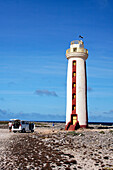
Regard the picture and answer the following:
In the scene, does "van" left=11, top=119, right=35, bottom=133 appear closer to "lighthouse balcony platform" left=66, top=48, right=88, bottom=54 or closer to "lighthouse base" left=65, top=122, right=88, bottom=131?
"lighthouse base" left=65, top=122, right=88, bottom=131

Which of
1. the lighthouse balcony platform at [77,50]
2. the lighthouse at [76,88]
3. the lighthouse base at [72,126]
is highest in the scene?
the lighthouse balcony platform at [77,50]

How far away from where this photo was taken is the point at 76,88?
140ft

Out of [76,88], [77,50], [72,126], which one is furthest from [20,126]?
[77,50]

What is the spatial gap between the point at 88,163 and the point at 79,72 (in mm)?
31278

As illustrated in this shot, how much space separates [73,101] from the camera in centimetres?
4244

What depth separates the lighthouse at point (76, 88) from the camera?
4216cm

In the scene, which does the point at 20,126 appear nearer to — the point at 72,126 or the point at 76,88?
the point at 72,126

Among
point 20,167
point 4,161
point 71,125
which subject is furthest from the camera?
point 71,125

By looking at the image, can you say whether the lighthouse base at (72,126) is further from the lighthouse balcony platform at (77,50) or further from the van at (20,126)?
the lighthouse balcony platform at (77,50)

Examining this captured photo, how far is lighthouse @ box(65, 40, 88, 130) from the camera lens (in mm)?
42156

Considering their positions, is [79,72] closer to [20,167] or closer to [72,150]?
[72,150]

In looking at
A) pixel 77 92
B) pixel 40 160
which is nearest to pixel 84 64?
pixel 77 92

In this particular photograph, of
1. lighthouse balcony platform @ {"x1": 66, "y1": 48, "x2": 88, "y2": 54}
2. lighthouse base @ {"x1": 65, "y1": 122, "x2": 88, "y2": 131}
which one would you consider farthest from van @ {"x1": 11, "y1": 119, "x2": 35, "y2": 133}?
lighthouse balcony platform @ {"x1": 66, "y1": 48, "x2": 88, "y2": 54}

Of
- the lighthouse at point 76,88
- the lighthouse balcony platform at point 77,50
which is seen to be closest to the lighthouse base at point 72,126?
the lighthouse at point 76,88
